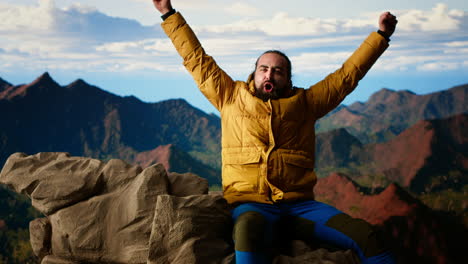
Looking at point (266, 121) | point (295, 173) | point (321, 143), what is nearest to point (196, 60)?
point (266, 121)

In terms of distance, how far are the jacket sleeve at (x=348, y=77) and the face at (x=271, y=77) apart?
34cm

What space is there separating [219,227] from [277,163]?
2.61 ft

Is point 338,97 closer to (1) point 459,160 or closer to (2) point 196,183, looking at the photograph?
(2) point 196,183

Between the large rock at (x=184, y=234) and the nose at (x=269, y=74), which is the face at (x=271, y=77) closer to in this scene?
the nose at (x=269, y=74)

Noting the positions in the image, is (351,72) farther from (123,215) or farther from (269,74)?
(123,215)

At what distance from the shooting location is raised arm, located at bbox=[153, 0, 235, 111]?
4305 mm

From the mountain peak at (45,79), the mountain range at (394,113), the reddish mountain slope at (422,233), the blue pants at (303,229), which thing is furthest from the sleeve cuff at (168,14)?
the mountain range at (394,113)

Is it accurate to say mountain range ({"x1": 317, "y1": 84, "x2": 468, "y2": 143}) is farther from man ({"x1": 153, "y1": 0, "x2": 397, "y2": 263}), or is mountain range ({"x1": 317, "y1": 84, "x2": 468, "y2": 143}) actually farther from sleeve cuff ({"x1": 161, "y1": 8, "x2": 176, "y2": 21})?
sleeve cuff ({"x1": 161, "y1": 8, "x2": 176, "y2": 21})

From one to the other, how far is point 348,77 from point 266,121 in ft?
3.27

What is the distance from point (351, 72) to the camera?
4.29m

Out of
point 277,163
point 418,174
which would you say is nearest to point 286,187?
point 277,163

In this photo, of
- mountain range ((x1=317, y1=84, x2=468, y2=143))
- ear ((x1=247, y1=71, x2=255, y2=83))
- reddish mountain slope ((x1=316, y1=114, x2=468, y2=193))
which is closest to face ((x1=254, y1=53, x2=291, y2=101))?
ear ((x1=247, y1=71, x2=255, y2=83))

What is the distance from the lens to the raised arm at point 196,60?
4.30m

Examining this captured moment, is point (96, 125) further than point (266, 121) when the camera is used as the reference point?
Yes
